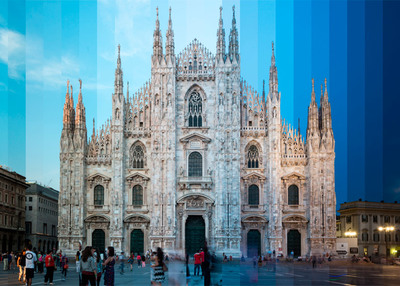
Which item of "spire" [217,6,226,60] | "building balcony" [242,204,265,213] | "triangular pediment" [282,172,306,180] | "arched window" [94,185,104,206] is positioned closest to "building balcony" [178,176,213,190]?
"building balcony" [242,204,265,213]

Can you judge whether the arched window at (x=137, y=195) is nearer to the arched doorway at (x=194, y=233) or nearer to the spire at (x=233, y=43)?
the arched doorway at (x=194, y=233)

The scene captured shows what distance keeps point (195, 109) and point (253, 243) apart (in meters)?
14.8

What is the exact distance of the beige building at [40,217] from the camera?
3428 inches

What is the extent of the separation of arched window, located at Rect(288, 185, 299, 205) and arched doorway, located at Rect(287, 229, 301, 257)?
9.89ft

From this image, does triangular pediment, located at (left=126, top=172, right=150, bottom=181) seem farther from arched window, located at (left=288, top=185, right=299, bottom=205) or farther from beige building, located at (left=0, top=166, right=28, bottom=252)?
beige building, located at (left=0, top=166, right=28, bottom=252)

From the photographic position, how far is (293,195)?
180 feet

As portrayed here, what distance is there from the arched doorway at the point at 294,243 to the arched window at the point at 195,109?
14494 millimetres

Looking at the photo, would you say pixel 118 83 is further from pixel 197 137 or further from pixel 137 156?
pixel 197 137

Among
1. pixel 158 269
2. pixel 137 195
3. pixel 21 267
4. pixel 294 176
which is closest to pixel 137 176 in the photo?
pixel 137 195

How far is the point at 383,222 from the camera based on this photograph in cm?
8956

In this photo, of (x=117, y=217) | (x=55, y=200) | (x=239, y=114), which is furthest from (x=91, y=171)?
(x=55, y=200)

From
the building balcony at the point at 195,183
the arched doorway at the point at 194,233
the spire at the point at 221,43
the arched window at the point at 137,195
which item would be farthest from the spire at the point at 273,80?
the arched window at the point at 137,195

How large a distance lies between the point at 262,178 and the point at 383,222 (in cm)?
4368

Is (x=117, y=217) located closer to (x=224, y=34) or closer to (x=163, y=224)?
(x=163, y=224)
